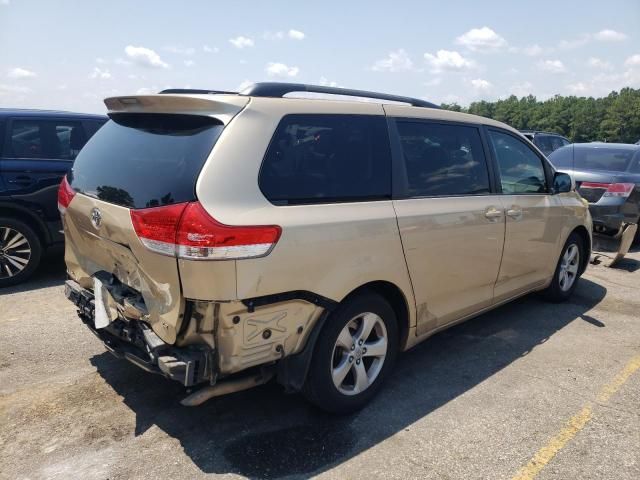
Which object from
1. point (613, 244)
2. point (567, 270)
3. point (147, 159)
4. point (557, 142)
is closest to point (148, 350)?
point (147, 159)

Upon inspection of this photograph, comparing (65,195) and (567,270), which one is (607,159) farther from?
(65,195)

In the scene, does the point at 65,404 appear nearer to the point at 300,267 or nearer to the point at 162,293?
the point at 162,293

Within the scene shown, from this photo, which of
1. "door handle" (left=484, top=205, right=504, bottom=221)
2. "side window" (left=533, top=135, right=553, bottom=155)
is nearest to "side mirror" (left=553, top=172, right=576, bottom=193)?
"door handle" (left=484, top=205, right=504, bottom=221)

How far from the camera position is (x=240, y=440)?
9.35 feet

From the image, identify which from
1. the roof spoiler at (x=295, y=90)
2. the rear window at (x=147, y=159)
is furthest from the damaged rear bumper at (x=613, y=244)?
the rear window at (x=147, y=159)

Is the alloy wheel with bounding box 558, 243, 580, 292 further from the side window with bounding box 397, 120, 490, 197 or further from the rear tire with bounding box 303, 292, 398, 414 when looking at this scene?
the rear tire with bounding box 303, 292, 398, 414

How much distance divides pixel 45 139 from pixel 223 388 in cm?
433

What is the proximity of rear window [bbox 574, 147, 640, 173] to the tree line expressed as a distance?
187 feet

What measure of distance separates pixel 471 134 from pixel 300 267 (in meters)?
2.10

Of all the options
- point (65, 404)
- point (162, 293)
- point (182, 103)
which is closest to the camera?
point (162, 293)

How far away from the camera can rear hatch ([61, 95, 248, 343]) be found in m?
2.46

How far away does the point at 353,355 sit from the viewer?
306 centimetres

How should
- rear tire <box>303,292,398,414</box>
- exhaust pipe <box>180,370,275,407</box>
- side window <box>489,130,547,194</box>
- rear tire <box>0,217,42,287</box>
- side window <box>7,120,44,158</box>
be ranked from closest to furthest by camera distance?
→ exhaust pipe <box>180,370,275,407</box> → rear tire <box>303,292,398,414</box> → side window <box>489,130,547,194</box> → rear tire <box>0,217,42,287</box> → side window <box>7,120,44,158</box>

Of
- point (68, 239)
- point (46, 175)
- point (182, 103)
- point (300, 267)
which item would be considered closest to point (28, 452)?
point (68, 239)
